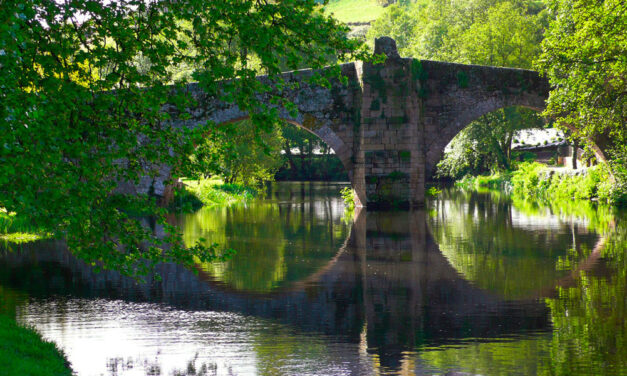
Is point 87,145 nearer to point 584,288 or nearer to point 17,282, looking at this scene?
point 17,282

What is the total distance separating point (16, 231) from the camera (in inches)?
726

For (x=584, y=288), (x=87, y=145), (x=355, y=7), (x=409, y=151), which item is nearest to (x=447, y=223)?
(x=409, y=151)

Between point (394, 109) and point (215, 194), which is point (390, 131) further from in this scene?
point (215, 194)

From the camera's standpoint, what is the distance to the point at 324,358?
737 centimetres

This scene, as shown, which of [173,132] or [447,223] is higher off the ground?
[173,132]

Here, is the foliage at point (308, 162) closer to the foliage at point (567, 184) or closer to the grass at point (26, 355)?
the foliage at point (567, 184)

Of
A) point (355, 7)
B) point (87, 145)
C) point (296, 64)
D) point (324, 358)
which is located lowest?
point (324, 358)

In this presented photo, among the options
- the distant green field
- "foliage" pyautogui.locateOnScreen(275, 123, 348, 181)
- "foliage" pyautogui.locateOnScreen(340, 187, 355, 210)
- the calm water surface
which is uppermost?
the distant green field

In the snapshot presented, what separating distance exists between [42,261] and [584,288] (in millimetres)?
9019

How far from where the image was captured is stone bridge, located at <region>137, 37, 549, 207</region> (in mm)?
23828

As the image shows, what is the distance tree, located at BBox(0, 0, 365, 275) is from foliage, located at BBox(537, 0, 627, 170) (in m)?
12.7

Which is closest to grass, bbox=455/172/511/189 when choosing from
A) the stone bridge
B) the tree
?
the stone bridge

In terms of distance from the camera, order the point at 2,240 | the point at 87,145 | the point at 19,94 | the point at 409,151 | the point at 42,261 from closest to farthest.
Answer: the point at 19,94 < the point at 87,145 < the point at 42,261 < the point at 2,240 < the point at 409,151

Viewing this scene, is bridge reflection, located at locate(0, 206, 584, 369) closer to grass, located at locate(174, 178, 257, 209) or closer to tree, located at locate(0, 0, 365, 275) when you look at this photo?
tree, located at locate(0, 0, 365, 275)
